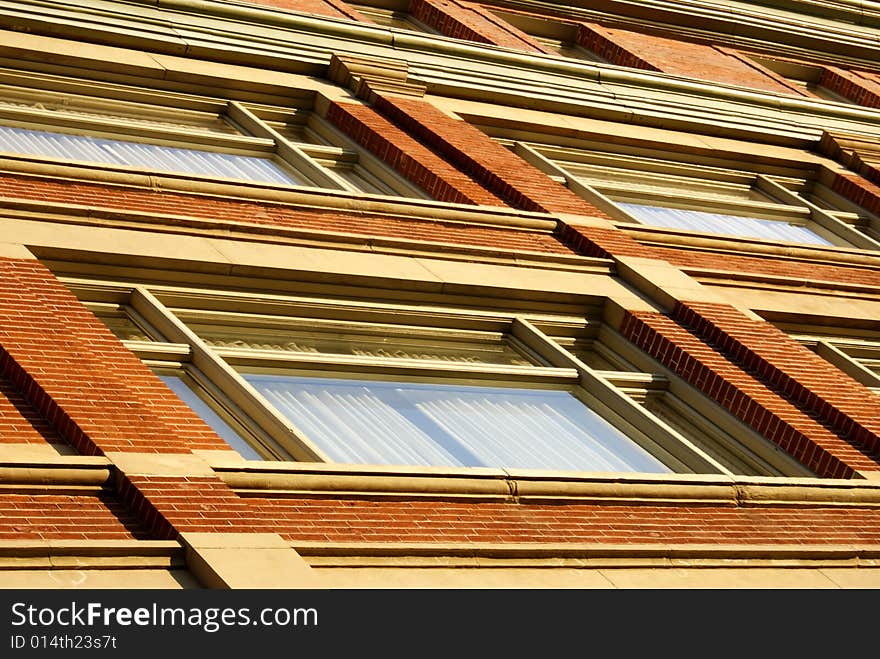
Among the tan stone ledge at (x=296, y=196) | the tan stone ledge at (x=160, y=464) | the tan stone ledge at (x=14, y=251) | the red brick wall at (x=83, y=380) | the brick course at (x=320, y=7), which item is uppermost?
the brick course at (x=320, y=7)

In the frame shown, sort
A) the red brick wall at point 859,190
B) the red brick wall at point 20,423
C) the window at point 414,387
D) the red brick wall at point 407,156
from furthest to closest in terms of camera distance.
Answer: the red brick wall at point 859,190, the red brick wall at point 407,156, the window at point 414,387, the red brick wall at point 20,423

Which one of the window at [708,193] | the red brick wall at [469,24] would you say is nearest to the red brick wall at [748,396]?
the window at [708,193]

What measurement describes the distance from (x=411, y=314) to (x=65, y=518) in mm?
5951

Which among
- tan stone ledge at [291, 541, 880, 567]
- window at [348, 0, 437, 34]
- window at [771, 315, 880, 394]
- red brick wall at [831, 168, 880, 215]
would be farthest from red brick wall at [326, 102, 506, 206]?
red brick wall at [831, 168, 880, 215]

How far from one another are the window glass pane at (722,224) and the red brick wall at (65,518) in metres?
11.6

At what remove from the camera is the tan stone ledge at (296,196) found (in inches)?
646

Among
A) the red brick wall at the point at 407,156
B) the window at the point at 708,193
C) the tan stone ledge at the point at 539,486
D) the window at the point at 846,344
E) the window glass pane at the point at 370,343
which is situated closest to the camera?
the tan stone ledge at the point at 539,486

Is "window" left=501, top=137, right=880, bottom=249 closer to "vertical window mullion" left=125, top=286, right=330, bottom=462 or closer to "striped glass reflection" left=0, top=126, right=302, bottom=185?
"striped glass reflection" left=0, top=126, right=302, bottom=185

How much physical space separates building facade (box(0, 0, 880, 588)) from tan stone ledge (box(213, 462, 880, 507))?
0.09ft

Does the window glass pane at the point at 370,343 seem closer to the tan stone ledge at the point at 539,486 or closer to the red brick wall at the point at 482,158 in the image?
the tan stone ledge at the point at 539,486

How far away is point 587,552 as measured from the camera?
12.9m

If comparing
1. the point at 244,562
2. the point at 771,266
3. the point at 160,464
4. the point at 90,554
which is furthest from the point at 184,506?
the point at 771,266

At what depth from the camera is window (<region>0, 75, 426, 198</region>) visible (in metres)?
18.4

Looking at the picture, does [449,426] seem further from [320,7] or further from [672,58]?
[672,58]
